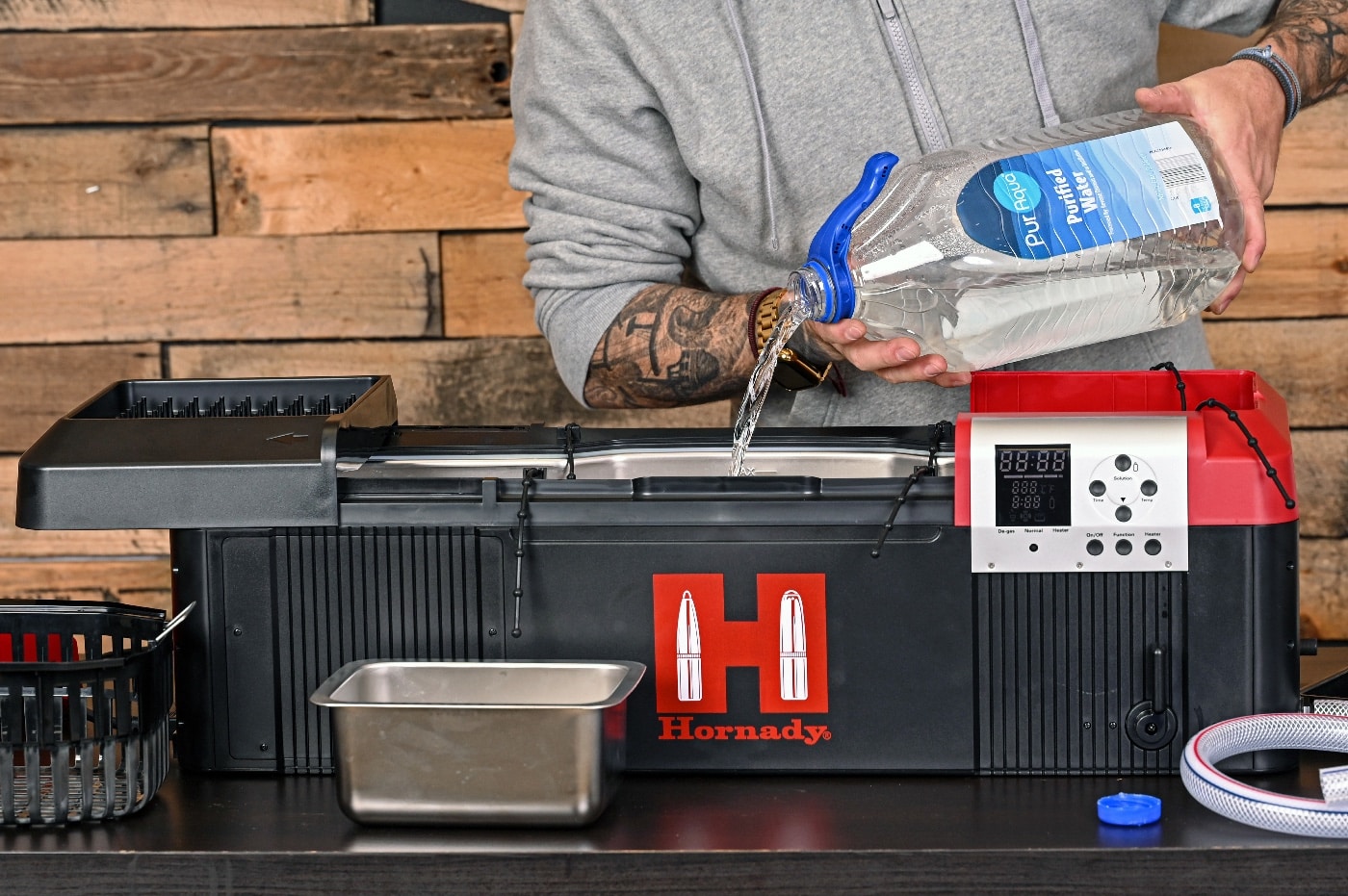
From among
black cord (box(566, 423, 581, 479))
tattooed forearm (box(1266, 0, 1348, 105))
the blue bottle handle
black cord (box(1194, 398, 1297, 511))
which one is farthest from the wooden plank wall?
black cord (box(1194, 398, 1297, 511))

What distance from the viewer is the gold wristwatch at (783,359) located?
1228mm

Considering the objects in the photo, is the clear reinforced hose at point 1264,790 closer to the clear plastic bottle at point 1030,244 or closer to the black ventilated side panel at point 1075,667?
the black ventilated side panel at point 1075,667

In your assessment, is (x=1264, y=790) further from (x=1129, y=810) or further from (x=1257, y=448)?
(x=1257, y=448)

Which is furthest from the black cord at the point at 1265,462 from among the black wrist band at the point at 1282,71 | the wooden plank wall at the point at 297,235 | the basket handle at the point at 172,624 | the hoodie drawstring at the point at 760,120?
the wooden plank wall at the point at 297,235

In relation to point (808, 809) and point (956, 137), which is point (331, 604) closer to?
point (808, 809)

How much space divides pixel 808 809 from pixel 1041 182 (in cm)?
44

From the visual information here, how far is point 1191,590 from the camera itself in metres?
0.87

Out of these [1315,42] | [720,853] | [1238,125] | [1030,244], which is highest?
[1315,42]

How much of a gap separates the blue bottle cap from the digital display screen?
17 cm

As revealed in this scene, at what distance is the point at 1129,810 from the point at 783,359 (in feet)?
Result: 1.82

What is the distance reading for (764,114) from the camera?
4.22 ft

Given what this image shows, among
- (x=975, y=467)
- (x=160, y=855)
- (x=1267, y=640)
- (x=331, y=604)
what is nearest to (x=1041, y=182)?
(x=975, y=467)

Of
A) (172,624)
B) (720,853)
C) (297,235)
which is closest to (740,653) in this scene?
(720,853)

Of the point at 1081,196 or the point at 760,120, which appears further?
the point at 760,120
